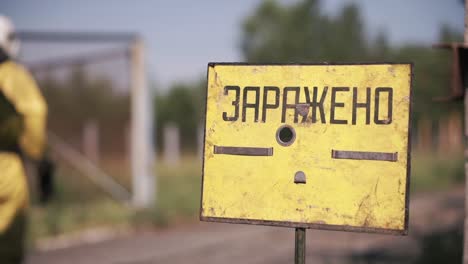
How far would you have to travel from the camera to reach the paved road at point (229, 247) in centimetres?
901

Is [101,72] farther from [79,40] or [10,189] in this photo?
[10,189]

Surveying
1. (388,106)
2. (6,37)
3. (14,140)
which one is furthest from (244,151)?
(6,37)

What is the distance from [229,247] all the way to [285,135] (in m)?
6.84

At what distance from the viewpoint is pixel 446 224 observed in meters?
11.2

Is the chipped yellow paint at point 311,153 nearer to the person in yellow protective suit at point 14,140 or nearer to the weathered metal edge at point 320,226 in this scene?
the weathered metal edge at point 320,226

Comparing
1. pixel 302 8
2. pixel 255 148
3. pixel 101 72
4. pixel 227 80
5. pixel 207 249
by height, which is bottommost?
pixel 207 249

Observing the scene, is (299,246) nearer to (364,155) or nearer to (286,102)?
(364,155)

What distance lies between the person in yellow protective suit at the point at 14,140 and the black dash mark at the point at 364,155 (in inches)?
88.3

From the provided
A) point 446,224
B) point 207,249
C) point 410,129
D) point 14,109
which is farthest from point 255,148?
point 446,224

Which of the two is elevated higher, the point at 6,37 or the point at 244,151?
the point at 6,37

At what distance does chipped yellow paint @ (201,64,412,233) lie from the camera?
123 inches

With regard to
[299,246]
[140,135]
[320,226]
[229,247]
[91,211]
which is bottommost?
[229,247]

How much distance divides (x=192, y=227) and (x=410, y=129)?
31.8 ft

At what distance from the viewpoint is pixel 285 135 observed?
3373 millimetres
